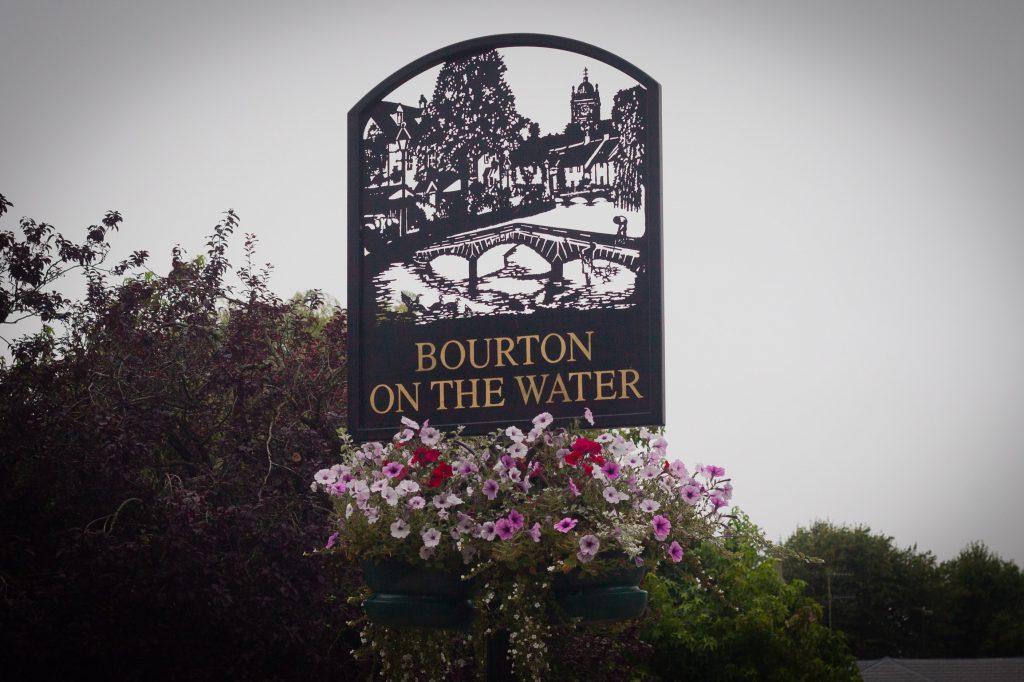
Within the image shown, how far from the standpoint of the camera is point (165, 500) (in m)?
12.8

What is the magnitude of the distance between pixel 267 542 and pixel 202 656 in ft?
5.84

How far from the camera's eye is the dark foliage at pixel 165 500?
12.9 meters

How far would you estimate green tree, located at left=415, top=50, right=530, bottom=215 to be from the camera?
5543 millimetres

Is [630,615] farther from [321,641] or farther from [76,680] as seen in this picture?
[76,680]

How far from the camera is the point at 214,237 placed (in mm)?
16516

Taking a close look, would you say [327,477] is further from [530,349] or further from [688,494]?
[688,494]

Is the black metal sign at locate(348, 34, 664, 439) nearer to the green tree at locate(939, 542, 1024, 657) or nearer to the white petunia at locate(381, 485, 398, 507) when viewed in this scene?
the white petunia at locate(381, 485, 398, 507)

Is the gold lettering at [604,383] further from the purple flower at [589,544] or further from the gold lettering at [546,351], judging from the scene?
the purple flower at [589,544]

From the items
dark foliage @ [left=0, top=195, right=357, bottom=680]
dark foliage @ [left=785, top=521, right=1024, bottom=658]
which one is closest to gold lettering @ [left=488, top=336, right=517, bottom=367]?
dark foliage @ [left=0, top=195, right=357, bottom=680]

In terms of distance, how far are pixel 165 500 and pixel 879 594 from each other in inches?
1875

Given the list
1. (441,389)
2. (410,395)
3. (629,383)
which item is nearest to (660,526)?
(629,383)

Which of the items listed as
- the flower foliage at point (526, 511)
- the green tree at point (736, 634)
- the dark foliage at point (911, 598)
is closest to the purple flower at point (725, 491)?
the flower foliage at point (526, 511)

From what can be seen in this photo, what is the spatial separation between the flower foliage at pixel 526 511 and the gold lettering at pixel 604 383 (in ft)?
0.69

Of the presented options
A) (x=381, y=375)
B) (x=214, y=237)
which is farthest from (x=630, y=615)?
(x=214, y=237)
